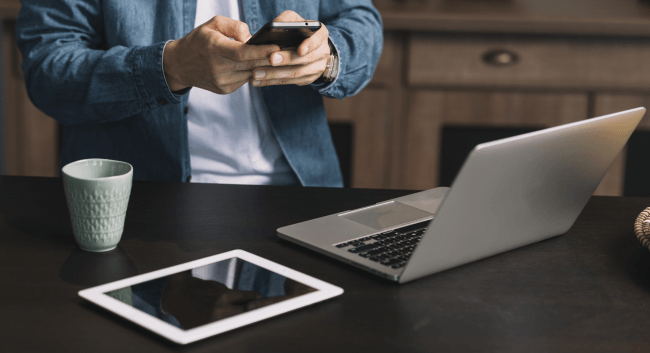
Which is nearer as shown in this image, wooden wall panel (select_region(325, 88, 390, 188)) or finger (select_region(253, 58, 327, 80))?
finger (select_region(253, 58, 327, 80))

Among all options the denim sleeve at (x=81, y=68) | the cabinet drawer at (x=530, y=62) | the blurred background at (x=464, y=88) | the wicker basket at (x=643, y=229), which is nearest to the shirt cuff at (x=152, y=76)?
the denim sleeve at (x=81, y=68)

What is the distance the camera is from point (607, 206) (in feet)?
2.92

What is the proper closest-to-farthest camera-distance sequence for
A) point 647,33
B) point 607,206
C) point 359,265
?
1. point 359,265
2. point 607,206
3. point 647,33

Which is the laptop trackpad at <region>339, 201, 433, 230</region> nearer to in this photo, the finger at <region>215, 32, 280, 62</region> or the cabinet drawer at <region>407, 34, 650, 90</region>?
the finger at <region>215, 32, 280, 62</region>

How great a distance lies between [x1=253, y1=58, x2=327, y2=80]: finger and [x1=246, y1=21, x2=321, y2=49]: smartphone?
4 cm

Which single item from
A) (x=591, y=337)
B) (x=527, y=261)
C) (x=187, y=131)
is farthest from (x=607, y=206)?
(x=187, y=131)

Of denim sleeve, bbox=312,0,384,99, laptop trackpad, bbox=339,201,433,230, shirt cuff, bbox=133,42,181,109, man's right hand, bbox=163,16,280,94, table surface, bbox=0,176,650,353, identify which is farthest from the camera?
denim sleeve, bbox=312,0,384,99

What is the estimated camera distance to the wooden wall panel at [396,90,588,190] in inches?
82.4

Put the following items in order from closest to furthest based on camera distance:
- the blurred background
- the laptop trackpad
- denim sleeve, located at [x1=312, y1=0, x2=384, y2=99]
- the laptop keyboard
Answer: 1. the laptop keyboard
2. the laptop trackpad
3. denim sleeve, located at [x1=312, y1=0, x2=384, y2=99]
4. the blurred background

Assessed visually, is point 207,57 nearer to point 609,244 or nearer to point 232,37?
point 232,37

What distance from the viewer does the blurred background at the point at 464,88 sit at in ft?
6.61

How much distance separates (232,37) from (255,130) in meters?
0.28

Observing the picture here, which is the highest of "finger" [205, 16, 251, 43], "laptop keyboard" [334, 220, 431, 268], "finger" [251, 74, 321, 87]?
"finger" [205, 16, 251, 43]

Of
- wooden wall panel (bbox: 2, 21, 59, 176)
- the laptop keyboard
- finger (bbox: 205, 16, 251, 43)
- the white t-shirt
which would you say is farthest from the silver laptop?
wooden wall panel (bbox: 2, 21, 59, 176)
